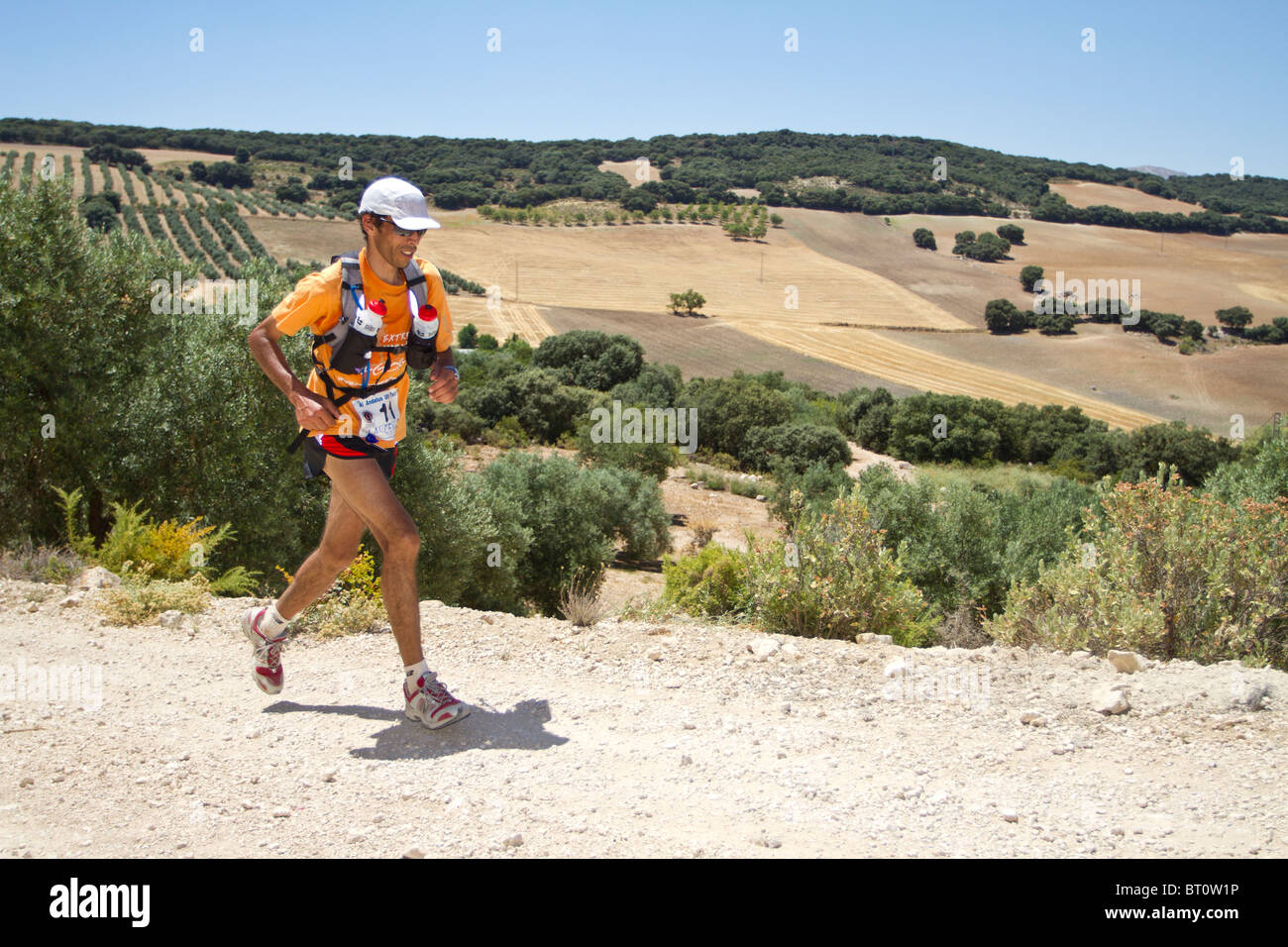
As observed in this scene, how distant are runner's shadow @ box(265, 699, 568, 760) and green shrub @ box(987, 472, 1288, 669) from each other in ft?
10.9

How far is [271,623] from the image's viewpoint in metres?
4.49

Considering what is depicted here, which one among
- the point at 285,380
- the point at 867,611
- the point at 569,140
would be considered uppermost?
the point at 569,140

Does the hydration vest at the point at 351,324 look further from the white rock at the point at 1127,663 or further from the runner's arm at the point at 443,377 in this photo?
the white rock at the point at 1127,663

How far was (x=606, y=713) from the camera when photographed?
4445 millimetres

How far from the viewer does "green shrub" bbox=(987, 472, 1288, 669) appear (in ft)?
18.1

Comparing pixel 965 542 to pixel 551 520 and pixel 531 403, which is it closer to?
pixel 551 520

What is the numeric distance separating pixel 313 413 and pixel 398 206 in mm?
935

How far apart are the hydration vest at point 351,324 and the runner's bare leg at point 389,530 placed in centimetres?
26

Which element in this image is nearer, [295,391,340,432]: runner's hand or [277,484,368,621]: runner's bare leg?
[295,391,340,432]: runner's hand

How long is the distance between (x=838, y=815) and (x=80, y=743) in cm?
301

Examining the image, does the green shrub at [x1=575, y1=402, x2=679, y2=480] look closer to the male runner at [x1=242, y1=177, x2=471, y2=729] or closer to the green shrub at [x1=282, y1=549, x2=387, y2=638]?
the green shrub at [x1=282, y1=549, x2=387, y2=638]

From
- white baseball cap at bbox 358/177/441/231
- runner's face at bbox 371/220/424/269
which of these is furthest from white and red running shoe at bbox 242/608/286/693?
white baseball cap at bbox 358/177/441/231

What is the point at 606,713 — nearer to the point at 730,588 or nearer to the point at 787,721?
the point at 787,721

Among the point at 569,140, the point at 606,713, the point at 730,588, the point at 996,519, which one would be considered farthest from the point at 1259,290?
the point at 569,140
